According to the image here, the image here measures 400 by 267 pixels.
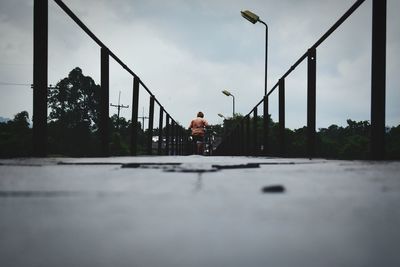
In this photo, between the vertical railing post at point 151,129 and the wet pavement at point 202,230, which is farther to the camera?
the vertical railing post at point 151,129

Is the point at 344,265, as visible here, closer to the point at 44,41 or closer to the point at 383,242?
the point at 383,242

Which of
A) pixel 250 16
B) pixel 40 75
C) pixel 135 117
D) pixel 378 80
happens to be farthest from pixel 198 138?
pixel 378 80

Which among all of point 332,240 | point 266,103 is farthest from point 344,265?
point 266,103

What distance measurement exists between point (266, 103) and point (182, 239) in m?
7.13

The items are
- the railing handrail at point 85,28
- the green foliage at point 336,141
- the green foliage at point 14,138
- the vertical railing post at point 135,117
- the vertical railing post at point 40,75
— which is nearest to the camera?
the vertical railing post at point 40,75

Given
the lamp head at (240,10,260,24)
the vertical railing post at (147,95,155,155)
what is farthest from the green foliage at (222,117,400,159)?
the vertical railing post at (147,95,155,155)

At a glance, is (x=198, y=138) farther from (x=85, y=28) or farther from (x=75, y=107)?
(x=75, y=107)

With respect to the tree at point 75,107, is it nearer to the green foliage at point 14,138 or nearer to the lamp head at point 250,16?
the green foliage at point 14,138

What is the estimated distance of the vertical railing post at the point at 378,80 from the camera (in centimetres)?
236

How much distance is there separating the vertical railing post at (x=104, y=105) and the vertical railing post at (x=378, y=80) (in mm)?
2846

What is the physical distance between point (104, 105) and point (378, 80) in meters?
3.00

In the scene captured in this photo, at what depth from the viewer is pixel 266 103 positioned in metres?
7.40

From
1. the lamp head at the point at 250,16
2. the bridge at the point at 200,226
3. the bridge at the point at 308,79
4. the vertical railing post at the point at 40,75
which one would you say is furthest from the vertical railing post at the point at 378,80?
the lamp head at the point at 250,16

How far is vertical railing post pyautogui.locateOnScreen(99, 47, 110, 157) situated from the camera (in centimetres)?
414
